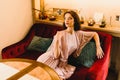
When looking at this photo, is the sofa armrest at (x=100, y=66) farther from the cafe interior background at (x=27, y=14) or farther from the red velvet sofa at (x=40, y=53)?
the cafe interior background at (x=27, y=14)

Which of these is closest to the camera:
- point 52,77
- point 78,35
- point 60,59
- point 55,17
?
point 52,77

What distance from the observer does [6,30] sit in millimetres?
2703

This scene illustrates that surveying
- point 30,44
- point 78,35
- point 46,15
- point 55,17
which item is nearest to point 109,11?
point 78,35

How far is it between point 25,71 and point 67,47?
70 cm

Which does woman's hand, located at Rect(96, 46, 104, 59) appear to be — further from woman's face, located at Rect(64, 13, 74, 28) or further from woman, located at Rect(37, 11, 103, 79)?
woman's face, located at Rect(64, 13, 74, 28)

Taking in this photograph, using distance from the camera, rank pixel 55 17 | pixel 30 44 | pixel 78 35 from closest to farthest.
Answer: pixel 78 35
pixel 30 44
pixel 55 17

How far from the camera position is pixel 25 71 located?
1.62 m

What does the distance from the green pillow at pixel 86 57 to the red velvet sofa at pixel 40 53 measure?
2.9 inches

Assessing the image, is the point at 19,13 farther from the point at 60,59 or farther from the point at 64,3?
the point at 60,59

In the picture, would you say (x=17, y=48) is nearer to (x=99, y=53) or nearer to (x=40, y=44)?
(x=40, y=44)

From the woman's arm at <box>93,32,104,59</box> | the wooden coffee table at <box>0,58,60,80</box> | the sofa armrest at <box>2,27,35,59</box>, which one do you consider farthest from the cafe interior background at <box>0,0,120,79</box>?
the wooden coffee table at <box>0,58,60,80</box>

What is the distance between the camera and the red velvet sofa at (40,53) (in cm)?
198

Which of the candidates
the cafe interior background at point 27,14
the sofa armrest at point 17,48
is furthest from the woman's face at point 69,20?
the sofa armrest at point 17,48

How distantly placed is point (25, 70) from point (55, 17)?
1.58 metres
